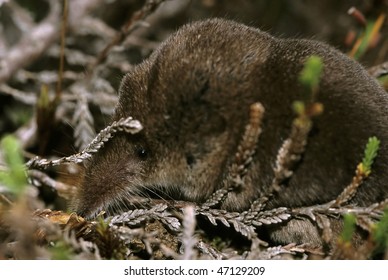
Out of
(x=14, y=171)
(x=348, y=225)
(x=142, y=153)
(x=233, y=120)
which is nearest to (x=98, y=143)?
(x=142, y=153)

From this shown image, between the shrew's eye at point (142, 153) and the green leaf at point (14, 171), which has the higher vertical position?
the green leaf at point (14, 171)

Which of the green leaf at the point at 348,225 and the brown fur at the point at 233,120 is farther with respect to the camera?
the brown fur at the point at 233,120

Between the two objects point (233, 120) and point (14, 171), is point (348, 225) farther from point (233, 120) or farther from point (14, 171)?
point (14, 171)

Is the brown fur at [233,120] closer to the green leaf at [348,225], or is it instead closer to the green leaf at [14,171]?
the green leaf at [348,225]

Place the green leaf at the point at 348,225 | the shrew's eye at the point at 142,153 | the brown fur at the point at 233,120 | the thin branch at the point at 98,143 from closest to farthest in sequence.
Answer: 1. the green leaf at the point at 348,225
2. the brown fur at the point at 233,120
3. the thin branch at the point at 98,143
4. the shrew's eye at the point at 142,153

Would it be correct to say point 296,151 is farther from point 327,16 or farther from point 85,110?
point 327,16

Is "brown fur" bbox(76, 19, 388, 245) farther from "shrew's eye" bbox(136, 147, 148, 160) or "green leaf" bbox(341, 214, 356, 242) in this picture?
"green leaf" bbox(341, 214, 356, 242)

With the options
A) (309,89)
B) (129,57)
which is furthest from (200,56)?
(129,57)

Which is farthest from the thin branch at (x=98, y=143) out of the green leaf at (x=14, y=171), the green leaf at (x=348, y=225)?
the green leaf at (x=348, y=225)
